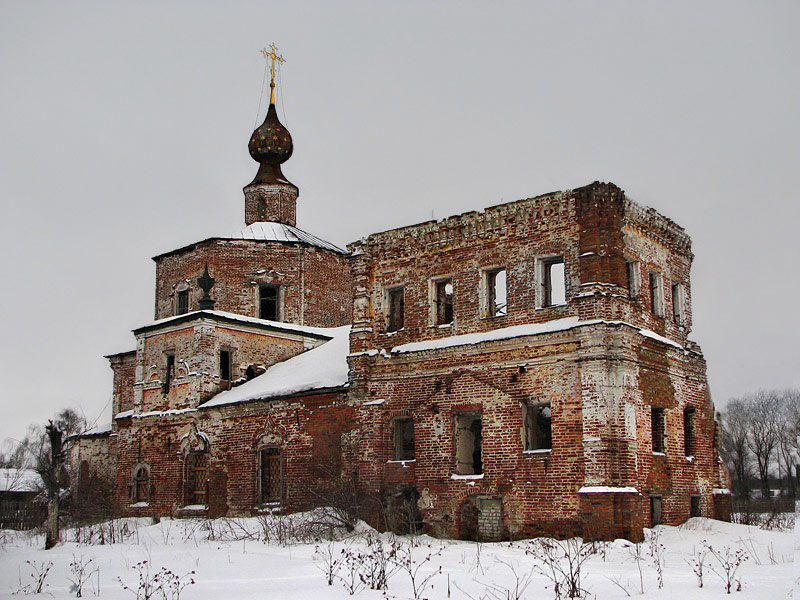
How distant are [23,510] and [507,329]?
62.1 feet

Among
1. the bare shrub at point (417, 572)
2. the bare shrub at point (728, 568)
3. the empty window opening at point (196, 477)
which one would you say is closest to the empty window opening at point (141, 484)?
the empty window opening at point (196, 477)

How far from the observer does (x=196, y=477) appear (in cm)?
2397

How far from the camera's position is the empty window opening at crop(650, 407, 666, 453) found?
18.1 metres

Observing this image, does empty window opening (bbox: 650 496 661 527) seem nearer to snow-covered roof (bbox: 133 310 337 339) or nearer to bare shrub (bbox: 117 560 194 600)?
bare shrub (bbox: 117 560 194 600)

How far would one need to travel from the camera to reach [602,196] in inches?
683

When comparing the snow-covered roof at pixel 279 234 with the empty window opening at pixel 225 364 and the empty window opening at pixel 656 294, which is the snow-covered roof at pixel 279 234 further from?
the empty window opening at pixel 656 294

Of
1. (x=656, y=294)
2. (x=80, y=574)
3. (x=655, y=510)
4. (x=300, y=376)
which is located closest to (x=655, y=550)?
(x=655, y=510)

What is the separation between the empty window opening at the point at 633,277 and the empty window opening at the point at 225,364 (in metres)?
11.7

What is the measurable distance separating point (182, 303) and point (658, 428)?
1519 centimetres

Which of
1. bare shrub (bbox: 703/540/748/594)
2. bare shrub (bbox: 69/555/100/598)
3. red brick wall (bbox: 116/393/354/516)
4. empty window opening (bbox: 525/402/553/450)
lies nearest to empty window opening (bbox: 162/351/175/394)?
red brick wall (bbox: 116/393/354/516)

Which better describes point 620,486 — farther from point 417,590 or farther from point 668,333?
point 417,590

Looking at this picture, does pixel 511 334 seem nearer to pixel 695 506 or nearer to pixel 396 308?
pixel 396 308

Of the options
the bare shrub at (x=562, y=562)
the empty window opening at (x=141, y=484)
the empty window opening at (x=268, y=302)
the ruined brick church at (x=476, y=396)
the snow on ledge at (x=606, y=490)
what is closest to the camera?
the bare shrub at (x=562, y=562)

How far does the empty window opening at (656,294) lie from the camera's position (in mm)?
18969
